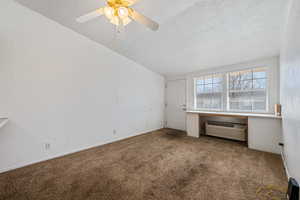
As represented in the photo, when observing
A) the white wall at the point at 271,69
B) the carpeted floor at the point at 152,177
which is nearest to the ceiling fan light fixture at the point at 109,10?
the carpeted floor at the point at 152,177

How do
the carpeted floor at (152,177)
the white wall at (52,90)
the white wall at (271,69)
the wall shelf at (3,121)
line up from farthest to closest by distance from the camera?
1. the white wall at (271,69)
2. the white wall at (52,90)
3. the wall shelf at (3,121)
4. the carpeted floor at (152,177)

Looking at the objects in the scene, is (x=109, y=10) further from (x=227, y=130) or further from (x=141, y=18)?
(x=227, y=130)

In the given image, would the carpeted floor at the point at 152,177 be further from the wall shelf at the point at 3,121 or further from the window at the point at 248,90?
the window at the point at 248,90

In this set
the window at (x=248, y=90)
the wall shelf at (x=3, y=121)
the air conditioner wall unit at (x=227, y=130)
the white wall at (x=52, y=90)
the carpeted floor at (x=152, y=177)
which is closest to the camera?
the carpeted floor at (x=152, y=177)

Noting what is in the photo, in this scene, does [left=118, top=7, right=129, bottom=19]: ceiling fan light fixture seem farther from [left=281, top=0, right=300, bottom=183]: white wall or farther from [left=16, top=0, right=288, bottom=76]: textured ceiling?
[left=281, top=0, right=300, bottom=183]: white wall

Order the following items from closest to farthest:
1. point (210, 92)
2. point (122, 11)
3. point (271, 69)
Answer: point (122, 11)
point (271, 69)
point (210, 92)

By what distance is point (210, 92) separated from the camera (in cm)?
374

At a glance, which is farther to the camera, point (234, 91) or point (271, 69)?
point (234, 91)

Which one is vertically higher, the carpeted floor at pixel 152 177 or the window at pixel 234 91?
the window at pixel 234 91

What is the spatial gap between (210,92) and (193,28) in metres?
2.35

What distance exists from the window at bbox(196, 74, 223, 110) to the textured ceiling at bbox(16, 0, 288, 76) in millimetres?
637

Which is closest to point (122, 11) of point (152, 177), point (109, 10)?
point (109, 10)

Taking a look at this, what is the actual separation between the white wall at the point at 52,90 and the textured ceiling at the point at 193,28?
33cm

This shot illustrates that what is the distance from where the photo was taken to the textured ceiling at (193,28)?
1663mm
